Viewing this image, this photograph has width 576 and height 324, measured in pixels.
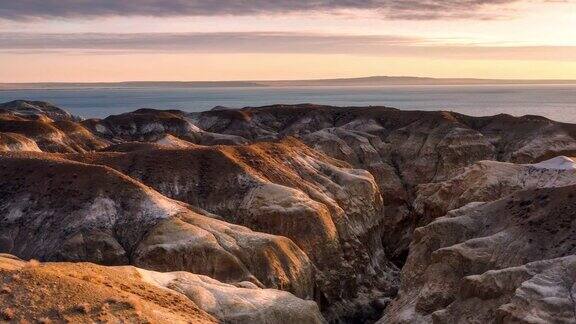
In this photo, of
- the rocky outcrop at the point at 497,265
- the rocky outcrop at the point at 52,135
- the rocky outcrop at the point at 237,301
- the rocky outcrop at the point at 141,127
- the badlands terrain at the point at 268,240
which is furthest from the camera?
the rocky outcrop at the point at 141,127

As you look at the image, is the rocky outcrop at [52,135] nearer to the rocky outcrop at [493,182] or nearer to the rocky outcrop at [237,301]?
the rocky outcrop at [493,182]

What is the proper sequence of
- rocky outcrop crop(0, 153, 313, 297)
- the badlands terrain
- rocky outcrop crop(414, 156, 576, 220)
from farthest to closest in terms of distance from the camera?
1. rocky outcrop crop(414, 156, 576, 220)
2. rocky outcrop crop(0, 153, 313, 297)
3. the badlands terrain

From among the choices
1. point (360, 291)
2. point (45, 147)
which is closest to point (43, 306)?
point (360, 291)

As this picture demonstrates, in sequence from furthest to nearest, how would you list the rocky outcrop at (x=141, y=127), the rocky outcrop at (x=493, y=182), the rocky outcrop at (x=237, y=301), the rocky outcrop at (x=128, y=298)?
the rocky outcrop at (x=141, y=127)
the rocky outcrop at (x=493, y=182)
the rocky outcrop at (x=237, y=301)
the rocky outcrop at (x=128, y=298)

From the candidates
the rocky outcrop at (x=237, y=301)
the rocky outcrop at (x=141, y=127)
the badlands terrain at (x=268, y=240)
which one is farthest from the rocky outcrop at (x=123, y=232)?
the rocky outcrop at (x=141, y=127)

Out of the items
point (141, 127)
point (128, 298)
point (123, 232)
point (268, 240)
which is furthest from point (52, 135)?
point (128, 298)

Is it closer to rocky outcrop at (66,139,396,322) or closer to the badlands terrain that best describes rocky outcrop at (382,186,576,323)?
the badlands terrain

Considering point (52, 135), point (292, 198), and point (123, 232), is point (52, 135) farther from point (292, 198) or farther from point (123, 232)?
point (123, 232)

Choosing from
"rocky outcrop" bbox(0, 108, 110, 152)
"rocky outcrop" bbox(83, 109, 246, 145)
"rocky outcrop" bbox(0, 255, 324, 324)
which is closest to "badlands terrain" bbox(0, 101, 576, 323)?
"rocky outcrop" bbox(0, 255, 324, 324)
